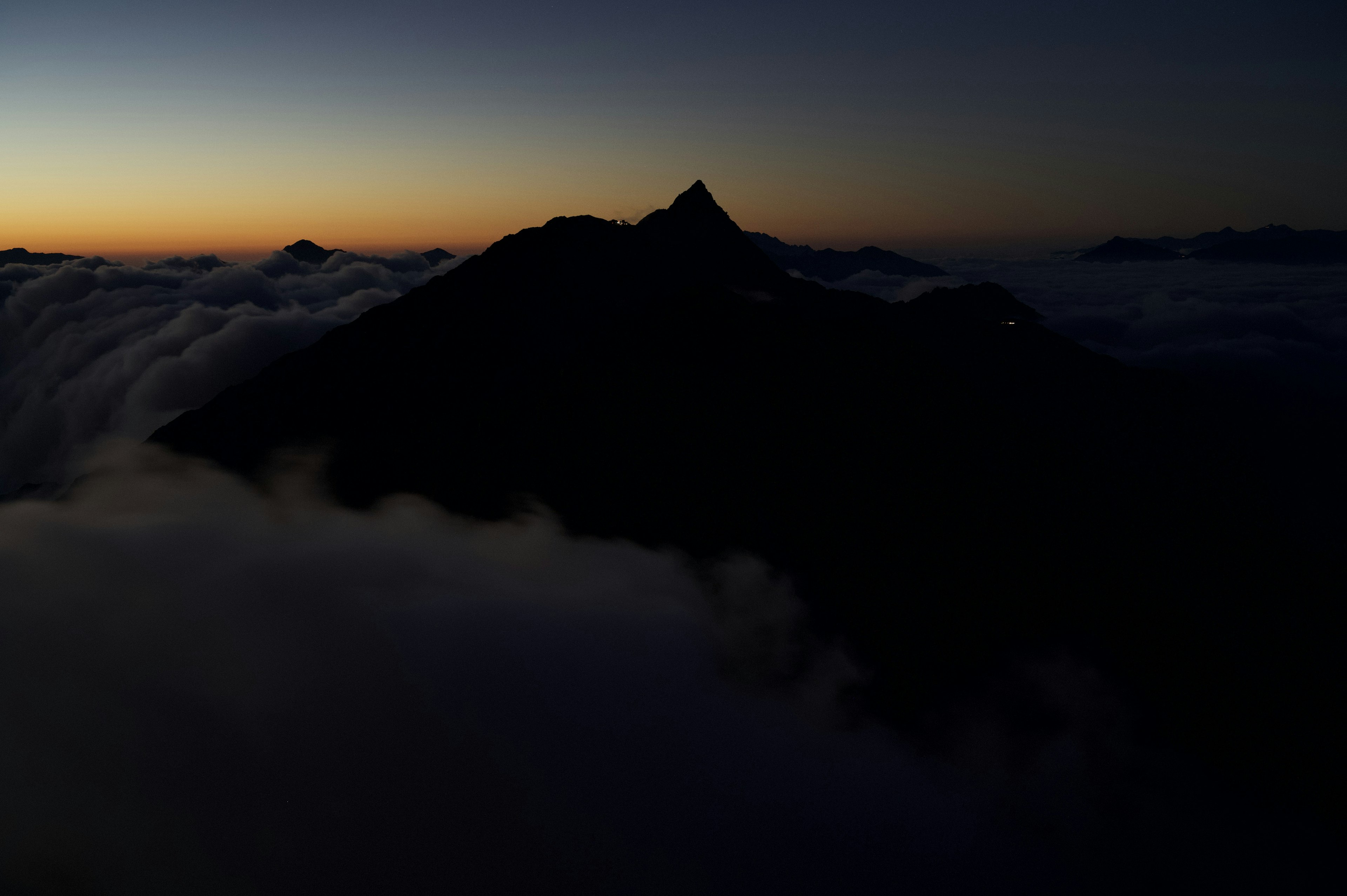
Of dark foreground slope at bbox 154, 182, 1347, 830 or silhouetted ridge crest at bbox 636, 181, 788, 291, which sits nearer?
dark foreground slope at bbox 154, 182, 1347, 830

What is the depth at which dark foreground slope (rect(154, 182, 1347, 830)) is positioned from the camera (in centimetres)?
7256

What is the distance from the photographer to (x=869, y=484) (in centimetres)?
8625

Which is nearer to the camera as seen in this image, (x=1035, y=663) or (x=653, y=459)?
(x=1035, y=663)

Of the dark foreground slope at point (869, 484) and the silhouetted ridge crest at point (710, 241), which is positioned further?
the silhouetted ridge crest at point (710, 241)

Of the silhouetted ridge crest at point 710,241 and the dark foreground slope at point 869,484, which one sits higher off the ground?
the silhouetted ridge crest at point 710,241

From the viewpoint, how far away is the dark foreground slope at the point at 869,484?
72.6 metres

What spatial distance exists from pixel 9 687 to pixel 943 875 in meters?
116

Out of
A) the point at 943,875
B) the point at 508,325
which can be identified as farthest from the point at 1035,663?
the point at 508,325

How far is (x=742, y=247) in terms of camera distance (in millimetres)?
161750

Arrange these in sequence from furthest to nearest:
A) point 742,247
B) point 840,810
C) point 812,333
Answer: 1. point 742,247
2. point 812,333
3. point 840,810

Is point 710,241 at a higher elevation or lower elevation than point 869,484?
higher

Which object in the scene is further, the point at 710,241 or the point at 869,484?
the point at 710,241

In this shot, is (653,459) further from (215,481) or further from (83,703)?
(83,703)

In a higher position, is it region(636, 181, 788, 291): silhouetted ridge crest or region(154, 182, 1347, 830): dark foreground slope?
region(636, 181, 788, 291): silhouetted ridge crest
